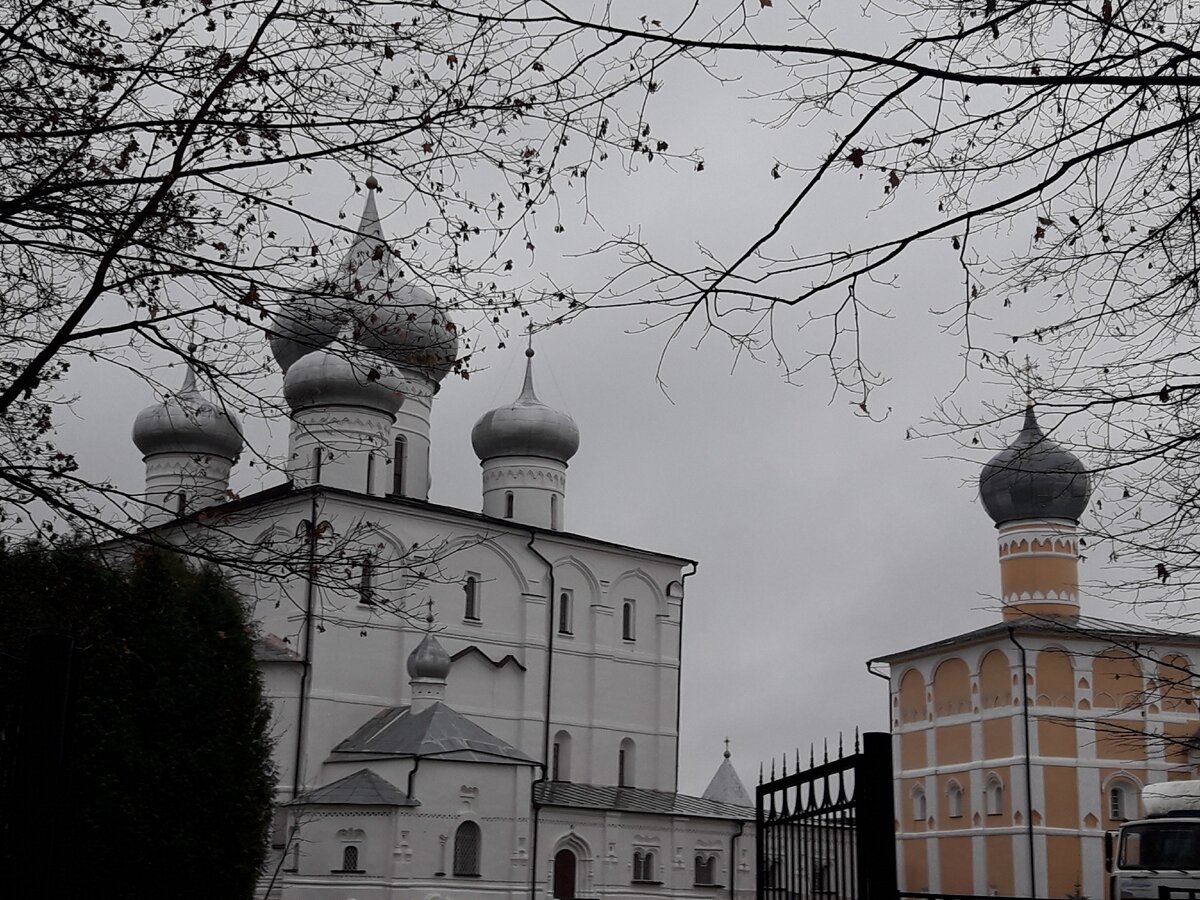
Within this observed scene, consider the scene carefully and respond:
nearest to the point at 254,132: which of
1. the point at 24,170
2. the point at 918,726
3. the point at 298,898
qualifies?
the point at 24,170

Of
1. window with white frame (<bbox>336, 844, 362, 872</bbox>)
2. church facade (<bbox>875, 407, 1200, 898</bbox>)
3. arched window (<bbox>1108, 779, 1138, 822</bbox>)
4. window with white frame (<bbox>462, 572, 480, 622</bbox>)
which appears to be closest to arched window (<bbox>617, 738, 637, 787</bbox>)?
window with white frame (<bbox>462, 572, 480, 622</bbox>)

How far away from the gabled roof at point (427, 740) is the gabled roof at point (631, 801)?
1.46 m

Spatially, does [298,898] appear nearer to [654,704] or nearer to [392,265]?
[654,704]

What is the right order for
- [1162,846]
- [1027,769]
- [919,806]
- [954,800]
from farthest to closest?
[919,806]
[954,800]
[1027,769]
[1162,846]

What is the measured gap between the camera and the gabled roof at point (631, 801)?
98.1ft

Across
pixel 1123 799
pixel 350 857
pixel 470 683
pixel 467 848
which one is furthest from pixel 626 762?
pixel 1123 799

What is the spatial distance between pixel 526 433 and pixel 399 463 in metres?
3.15

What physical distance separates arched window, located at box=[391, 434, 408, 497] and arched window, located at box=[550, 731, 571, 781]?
6.26 m

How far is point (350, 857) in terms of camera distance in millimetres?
26641

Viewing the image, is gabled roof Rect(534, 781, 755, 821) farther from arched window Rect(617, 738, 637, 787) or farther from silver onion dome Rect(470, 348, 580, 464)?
silver onion dome Rect(470, 348, 580, 464)

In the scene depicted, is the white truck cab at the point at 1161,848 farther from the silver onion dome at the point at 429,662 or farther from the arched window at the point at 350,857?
the silver onion dome at the point at 429,662

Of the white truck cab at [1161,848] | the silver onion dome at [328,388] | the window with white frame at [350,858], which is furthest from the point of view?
the silver onion dome at [328,388]

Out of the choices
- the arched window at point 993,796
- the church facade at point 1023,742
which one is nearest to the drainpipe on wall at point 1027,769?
the church facade at point 1023,742

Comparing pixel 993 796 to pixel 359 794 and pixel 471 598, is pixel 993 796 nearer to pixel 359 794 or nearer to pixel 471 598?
pixel 471 598
